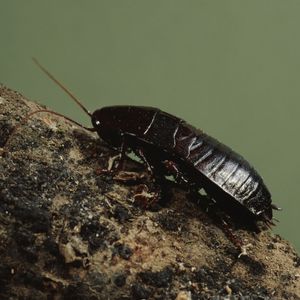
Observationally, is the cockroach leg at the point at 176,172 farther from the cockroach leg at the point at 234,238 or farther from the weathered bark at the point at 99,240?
the cockroach leg at the point at 234,238

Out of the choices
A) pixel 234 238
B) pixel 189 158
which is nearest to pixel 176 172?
pixel 189 158

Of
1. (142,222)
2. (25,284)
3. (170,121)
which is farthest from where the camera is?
(170,121)

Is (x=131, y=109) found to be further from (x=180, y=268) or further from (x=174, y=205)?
(x=180, y=268)

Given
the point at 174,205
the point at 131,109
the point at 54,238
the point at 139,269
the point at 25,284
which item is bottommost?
the point at 25,284

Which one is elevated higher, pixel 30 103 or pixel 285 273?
pixel 285 273

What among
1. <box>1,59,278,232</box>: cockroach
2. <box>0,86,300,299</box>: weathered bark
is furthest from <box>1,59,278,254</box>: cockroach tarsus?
<box>0,86,300,299</box>: weathered bark

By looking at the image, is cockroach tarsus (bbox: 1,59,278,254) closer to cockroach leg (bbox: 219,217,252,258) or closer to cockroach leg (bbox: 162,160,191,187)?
cockroach leg (bbox: 162,160,191,187)

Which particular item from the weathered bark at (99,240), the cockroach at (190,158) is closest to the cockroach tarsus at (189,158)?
the cockroach at (190,158)

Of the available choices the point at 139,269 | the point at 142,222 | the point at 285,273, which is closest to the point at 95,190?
the point at 142,222
